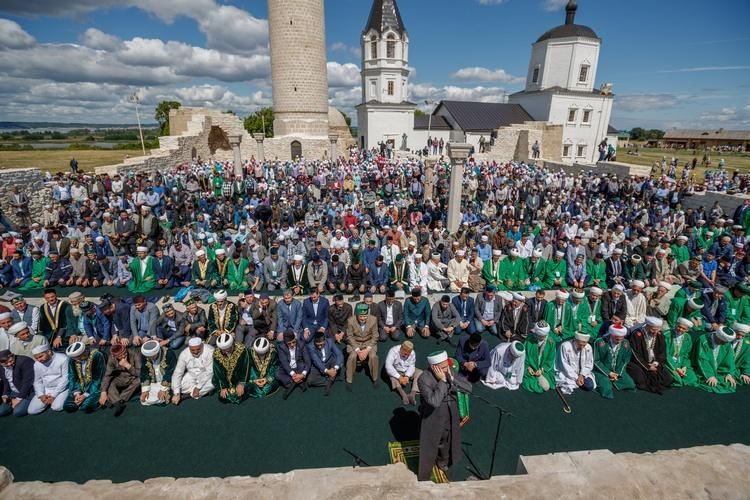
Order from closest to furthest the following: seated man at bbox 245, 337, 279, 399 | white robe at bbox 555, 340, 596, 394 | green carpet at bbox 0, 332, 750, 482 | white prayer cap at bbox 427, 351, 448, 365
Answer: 1. white prayer cap at bbox 427, 351, 448, 365
2. green carpet at bbox 0, 332, 750, 482
3. seated man at bbox 245, 337, 279, 399
4. white robe at bbox 555, 340, 596, 394

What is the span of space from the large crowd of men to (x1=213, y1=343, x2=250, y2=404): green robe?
2 centimetres

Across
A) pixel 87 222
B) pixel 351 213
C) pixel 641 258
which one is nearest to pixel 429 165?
pixel 351 213

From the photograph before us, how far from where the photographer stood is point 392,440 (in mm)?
4395

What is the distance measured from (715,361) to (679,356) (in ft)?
1.69

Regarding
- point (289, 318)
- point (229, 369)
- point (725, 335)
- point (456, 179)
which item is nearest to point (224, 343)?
point (229, 369)

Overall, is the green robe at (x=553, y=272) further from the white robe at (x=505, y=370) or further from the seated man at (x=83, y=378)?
the seated man at (x=83, y=378)

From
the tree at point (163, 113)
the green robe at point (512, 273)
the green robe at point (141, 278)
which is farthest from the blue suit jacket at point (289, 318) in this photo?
the tree at point (163, 113)

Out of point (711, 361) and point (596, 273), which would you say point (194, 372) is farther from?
point (596, 273)

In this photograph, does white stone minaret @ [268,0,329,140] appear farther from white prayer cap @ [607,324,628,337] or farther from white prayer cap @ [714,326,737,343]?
white prayer cap @ [714,326,737,343]

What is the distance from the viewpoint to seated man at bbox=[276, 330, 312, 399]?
17.2 ft

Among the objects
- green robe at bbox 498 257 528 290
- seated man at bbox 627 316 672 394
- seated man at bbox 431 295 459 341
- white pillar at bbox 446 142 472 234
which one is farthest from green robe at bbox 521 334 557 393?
white pillar at bbox 446 142 472 234

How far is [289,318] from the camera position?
624cm

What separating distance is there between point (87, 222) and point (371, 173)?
12.5m

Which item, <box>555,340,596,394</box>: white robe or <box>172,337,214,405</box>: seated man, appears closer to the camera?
<box>172,337,214,405</box>: seated man
